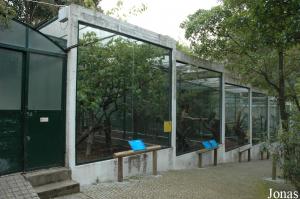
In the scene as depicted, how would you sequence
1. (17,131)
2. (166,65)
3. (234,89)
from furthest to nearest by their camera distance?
(234,89)
(166,65)
(17,131)

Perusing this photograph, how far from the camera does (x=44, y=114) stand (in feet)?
A: 20.4

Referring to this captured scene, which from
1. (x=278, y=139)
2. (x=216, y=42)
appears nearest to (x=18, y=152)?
(x=278, y=139)

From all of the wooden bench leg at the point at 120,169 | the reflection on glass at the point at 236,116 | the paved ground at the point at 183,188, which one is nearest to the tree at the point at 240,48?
the paved ground at the point at 183,188

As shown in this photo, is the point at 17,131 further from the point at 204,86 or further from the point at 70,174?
the point at 204,86

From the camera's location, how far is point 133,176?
7711mm

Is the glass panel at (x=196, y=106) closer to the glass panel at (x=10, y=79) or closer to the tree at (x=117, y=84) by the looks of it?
the tree at (x=117, y=84)

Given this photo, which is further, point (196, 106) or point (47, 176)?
point (196, 106)

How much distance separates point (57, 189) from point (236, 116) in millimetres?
11165

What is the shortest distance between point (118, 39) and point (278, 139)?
178 inches

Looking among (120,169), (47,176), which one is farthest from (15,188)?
(120,169)

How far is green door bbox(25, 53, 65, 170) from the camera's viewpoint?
6.00 metres

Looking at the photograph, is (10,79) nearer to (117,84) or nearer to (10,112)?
(10,112)

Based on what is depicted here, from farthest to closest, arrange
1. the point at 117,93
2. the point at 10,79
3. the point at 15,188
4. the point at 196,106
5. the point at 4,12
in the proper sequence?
the point at 196,106
the point at 117,93
the point at 10,79
the point at 15,188
the point at 4,12

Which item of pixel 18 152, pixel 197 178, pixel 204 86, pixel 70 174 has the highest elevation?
pixel 204 86
